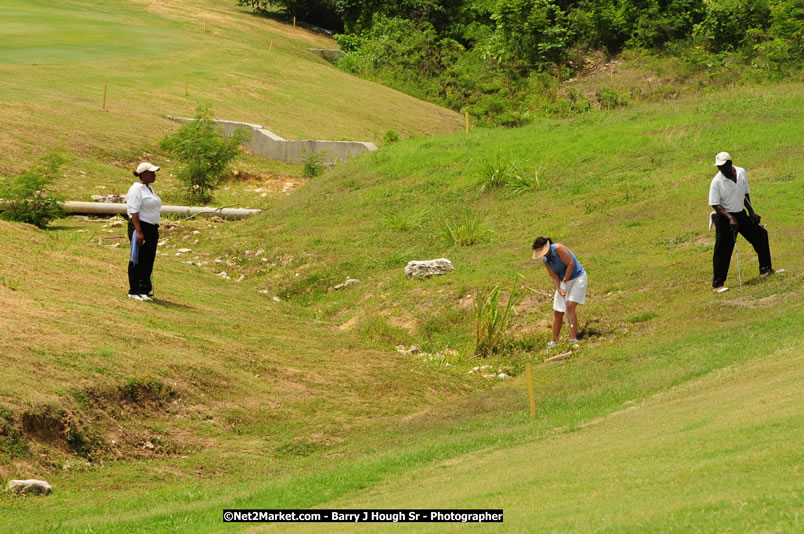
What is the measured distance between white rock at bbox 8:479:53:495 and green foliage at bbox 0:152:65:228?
14.0 meters

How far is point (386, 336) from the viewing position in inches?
690

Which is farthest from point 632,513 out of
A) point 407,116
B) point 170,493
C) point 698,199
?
point 407,116

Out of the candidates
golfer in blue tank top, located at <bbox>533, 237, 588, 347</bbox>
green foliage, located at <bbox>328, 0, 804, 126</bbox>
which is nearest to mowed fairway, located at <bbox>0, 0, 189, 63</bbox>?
green foliage, located at <bbox>328, 0, 804, 126</bbox>

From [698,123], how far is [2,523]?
794 inches

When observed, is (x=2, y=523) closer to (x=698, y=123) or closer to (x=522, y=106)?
(x=698, y=123)

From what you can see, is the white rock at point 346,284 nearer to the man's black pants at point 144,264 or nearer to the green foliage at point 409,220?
the green foliage at point 409,220

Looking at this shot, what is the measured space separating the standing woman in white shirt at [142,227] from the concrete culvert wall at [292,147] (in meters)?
18.0

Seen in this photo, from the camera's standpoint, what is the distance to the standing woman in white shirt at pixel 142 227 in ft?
51.0

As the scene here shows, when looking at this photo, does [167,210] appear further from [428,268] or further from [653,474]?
[653,474]

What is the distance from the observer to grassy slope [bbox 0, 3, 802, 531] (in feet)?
31.6

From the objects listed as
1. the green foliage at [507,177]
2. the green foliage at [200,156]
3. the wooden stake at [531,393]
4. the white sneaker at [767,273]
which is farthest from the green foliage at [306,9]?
the wooden stake at [531,393]

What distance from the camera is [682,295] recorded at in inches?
650

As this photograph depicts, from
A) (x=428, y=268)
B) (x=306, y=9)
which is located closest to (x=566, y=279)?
(x=428, y=268)

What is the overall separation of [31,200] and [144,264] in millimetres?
8284
